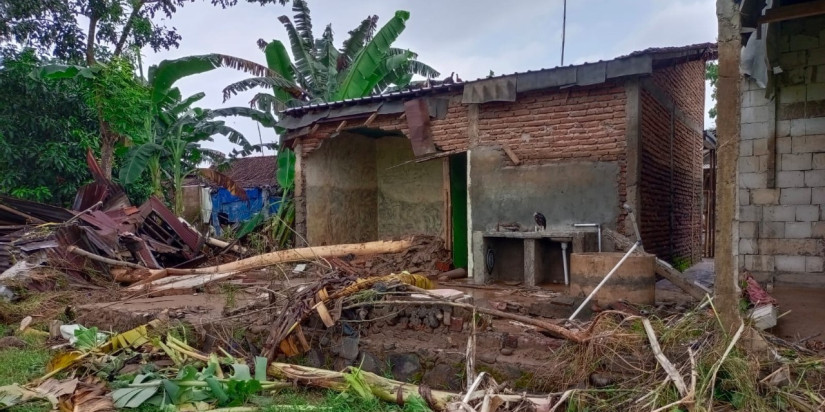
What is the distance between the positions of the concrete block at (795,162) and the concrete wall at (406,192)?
6459 millimetres

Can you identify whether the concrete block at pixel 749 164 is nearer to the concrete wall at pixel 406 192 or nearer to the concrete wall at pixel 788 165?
the concrete wall at pixel 788 165

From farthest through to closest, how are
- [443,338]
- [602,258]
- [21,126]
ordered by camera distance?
[21,126] < [602,258] < [443,338]

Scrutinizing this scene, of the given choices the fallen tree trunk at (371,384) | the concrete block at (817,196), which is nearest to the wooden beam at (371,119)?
the fallen tree trunk at (371,384)

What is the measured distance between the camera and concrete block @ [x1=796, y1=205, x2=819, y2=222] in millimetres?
6757

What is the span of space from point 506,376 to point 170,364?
11.2ft

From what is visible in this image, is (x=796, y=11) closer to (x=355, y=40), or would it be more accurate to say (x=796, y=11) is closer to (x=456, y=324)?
(x=456, y=324)

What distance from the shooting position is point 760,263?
23.5ft

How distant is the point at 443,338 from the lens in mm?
4992

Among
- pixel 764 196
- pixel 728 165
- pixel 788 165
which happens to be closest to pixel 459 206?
pixel 764 196

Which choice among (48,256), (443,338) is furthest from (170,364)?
(48,256)

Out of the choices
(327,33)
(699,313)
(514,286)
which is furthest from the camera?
(327,33)

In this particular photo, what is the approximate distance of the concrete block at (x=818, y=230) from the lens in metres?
6.72

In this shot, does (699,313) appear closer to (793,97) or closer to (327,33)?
(793,97)

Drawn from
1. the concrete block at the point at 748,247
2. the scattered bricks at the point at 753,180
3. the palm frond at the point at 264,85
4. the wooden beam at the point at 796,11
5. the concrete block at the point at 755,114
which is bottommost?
the concrete block at the point at 748,247
